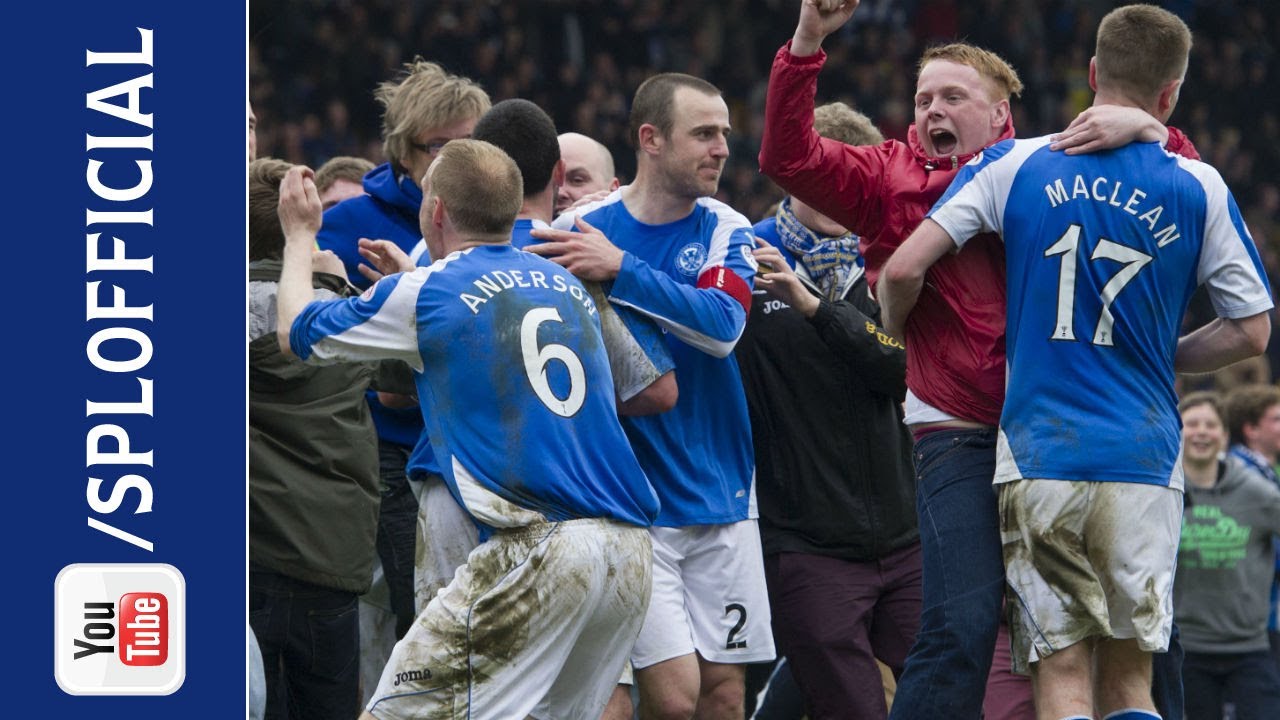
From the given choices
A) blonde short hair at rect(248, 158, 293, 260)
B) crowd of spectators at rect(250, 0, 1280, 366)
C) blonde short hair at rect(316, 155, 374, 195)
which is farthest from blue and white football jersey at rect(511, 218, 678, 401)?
crowd of spectators at rect(250, 0, 1280, 366)

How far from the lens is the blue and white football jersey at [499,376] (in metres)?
4.53

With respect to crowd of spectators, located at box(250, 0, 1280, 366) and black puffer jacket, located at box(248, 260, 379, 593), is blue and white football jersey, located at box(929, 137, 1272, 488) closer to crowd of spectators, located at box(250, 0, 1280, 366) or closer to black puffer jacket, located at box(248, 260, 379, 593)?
black puffer jacket, located at box(248, 260, 379, 593)

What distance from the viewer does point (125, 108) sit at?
15.6ft

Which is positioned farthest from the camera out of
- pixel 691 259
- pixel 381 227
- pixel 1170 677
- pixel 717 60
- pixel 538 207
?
pixel 717 60

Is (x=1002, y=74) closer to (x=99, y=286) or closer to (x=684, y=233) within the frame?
(x=684, y=233)

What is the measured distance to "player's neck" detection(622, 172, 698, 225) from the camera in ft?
18.7

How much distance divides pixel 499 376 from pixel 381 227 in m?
2.36

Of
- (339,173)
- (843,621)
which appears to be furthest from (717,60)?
(843,621)

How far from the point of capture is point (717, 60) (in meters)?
21.8

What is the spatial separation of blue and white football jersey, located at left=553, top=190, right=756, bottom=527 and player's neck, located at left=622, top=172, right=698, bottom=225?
0.02m

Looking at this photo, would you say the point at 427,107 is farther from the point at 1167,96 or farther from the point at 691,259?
the point at 1167,96

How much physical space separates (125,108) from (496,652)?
182cm

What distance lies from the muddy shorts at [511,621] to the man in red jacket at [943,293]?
0.85m

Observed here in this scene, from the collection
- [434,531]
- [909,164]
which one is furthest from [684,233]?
[434,531]
